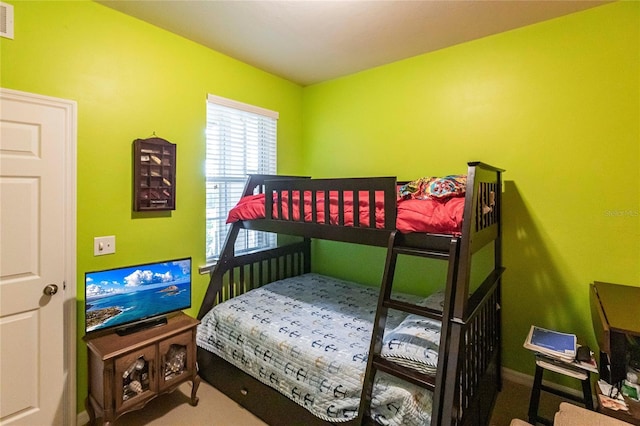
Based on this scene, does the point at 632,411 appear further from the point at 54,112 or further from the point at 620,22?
the point at 54,112

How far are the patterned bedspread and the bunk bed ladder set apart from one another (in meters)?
0.05

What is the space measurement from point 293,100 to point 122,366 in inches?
119

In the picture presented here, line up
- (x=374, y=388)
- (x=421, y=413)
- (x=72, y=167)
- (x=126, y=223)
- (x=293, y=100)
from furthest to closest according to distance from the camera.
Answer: (x=293, y=100) → (x=126, y=223) → (x=72, y=167) → (x=374, y=388) → (x=421, y=413)

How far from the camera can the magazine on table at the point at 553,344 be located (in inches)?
67.8

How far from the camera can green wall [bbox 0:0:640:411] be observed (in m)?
2.00

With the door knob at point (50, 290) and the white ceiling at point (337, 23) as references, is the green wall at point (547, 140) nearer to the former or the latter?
the white ceiling at point (337, 23)

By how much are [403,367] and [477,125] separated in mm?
2049

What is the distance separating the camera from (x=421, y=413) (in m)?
1.44

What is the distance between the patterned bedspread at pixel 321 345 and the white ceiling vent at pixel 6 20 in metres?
2.19


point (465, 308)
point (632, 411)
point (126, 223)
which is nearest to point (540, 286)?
point (632, 411)

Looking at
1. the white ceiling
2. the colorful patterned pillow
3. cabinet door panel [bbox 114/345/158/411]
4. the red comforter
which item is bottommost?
cabinet door panel [bbox 114/345/158/411]

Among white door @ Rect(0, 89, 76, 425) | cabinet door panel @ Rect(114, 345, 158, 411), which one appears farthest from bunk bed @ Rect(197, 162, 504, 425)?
white door @ Rect(0, 89, 76, 425)

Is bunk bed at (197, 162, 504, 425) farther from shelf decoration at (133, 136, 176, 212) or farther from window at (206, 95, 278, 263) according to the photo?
shelf decoration at (133, 136, 176, 212)

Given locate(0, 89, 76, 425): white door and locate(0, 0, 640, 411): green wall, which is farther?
locate(0, 0, 640, 411): green wall
